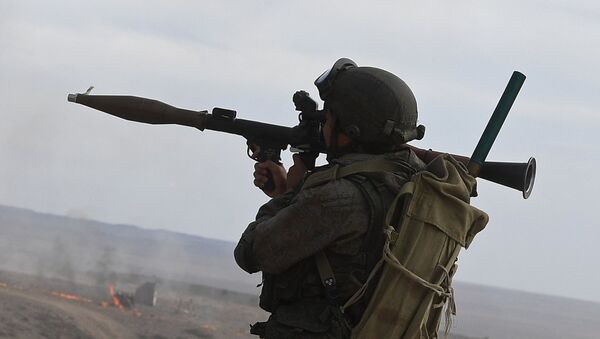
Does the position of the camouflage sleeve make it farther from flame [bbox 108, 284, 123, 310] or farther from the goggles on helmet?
flame [bbox 108, 284, 123, 310]

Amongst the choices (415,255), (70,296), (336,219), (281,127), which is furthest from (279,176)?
(70,296)

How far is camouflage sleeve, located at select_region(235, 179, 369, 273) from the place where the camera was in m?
5.22

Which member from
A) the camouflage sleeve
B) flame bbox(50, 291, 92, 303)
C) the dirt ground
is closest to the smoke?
the dirt ground

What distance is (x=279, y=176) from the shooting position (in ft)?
19.1

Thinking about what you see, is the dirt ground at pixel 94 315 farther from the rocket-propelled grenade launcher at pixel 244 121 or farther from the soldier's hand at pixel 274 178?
the soldier's hand at pixel 274 178

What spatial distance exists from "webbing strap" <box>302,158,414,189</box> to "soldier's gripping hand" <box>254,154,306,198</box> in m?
0.41

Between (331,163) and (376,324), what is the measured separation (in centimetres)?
84

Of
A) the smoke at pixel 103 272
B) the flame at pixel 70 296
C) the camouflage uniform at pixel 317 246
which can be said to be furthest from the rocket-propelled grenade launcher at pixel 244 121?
the smoke at pixel 103 272

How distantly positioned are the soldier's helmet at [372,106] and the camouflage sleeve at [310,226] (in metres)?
0.34

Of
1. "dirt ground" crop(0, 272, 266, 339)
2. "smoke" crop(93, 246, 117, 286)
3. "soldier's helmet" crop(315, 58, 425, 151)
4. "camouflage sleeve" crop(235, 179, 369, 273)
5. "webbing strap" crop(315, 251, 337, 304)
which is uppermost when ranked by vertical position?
"soldier's helmet" crop(315, 58, 425, 151)

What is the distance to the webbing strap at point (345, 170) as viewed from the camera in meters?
5.34

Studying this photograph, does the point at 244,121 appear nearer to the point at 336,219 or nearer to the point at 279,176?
the point at 279,176

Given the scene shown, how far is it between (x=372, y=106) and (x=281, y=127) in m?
0.85

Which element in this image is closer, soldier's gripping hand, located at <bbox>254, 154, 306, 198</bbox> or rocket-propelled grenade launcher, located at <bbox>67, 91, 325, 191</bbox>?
soldier's gripping hand, located at <bbox>254, 154, 306, 198</bbox>
